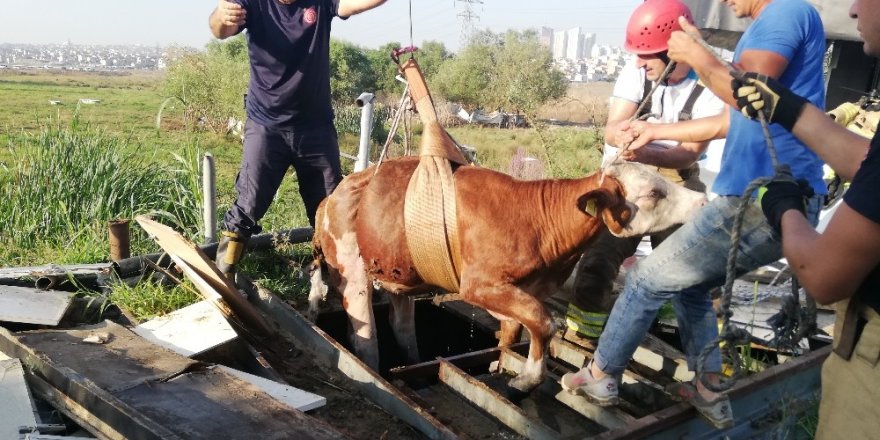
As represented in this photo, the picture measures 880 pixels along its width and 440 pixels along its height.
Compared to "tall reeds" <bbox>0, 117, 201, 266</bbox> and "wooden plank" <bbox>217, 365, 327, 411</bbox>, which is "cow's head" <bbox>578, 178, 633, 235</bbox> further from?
"tall reeds" <bbox>0, 117, 201, 266</bbox>

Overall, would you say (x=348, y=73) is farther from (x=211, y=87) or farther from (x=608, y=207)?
(x=608, y=207)

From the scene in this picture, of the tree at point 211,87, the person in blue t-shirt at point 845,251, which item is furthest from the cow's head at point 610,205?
the tree at point 211,87

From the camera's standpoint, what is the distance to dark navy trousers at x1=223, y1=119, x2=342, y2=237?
5320 mm

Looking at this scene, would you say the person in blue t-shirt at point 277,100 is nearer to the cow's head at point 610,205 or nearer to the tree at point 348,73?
the cow's head at point 610,205

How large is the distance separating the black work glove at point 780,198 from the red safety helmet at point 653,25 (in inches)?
82.5

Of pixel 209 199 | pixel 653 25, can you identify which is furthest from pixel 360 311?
pixel 653 25

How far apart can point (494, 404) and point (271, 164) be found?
106 inches

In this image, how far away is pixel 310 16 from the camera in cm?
541

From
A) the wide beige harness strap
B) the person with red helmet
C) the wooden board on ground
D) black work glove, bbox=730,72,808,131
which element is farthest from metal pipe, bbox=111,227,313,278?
black work glove, bbox=730,72,808,131

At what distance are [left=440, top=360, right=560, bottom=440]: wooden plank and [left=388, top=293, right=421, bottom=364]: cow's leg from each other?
32.6 inches

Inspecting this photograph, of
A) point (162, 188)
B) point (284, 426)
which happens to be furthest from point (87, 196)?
point (284, 426)

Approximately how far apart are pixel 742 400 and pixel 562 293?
2.02 m

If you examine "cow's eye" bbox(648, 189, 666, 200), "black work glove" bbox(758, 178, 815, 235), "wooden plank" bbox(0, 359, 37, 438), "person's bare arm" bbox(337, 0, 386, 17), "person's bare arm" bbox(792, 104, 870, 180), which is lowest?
"wooden plank" bbox(0, 359, 37, 438)

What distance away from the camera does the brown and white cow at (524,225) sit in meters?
3.88
